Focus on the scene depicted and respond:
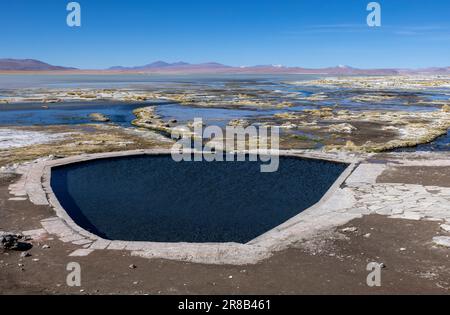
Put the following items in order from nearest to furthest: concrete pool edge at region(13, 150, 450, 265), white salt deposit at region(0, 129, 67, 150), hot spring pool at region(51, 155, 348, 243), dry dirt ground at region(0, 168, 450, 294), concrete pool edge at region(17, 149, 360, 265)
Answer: dry dirt ground at region(0, 168, 450, 294)
concrete pool edge at region(17, 149, 360, 265)
concrete pool edge at region(13, 150, 450, 265)
hot spring pool at region(51, 155, 348, 243)
white salt deposit at region(0, 129, 67, 150)

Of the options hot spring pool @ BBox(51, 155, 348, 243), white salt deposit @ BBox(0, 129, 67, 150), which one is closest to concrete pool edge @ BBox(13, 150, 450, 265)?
hot spring pool @ BBox(51, 155, 348, 243)

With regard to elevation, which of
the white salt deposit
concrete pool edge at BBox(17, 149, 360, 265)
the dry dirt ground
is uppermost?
the white salt deposit

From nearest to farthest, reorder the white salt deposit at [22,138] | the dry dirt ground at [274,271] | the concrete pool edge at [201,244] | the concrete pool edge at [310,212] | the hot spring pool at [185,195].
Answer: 1. the dry dirt ground at [274,271]
2. the concrete pool edge at [201,244]
3. the concrete pool edge at [310,212]
4. the hot spring pool at [185,195]
5. the white salt deposit at [22,138]

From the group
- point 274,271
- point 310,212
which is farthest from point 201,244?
point 310,212

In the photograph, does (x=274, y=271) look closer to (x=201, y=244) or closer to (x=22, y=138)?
(x=201, y=244)

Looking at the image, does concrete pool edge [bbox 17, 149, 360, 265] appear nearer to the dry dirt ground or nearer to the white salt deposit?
the dry dirt ground

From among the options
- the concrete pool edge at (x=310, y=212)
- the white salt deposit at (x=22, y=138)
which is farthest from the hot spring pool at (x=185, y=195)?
the white salt deposit at (x=22, y=138)

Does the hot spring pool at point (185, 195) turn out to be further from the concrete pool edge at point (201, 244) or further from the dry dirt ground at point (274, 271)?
the dry dirt ground at point (274, 271)
